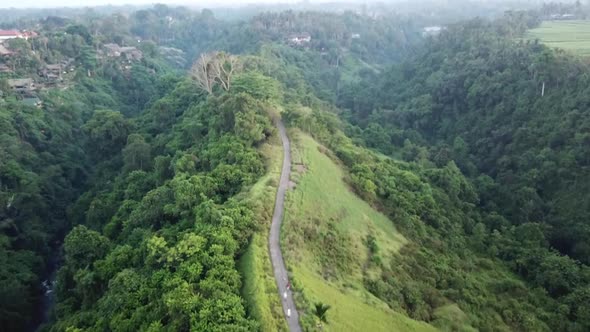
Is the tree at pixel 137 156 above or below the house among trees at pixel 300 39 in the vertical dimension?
below

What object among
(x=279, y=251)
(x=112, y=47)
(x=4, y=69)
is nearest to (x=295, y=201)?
(x=279, y=251)

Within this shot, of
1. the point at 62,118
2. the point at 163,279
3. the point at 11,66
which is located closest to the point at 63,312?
the point at 163,279

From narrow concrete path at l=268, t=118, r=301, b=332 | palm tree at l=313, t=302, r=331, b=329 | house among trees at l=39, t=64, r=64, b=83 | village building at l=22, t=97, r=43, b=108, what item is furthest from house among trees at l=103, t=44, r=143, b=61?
palm tree at l=313, t=302, r=331, b=329

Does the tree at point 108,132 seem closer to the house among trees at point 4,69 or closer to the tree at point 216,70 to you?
the tree at point 216,70

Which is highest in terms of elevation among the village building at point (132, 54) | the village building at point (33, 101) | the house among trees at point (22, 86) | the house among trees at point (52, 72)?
the village building at point (132, 54)

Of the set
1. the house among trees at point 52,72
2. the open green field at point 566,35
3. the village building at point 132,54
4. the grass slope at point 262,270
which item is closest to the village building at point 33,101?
the house among trees at point 52,72

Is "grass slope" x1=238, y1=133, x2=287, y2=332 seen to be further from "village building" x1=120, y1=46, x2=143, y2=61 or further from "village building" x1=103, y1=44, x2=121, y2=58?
"village building" x1=103, y1=44, x2=121, y2=58

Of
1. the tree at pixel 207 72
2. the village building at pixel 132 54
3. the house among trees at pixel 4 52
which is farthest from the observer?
the village building at pixel 132 54

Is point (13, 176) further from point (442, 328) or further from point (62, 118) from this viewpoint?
point (442, 328)
